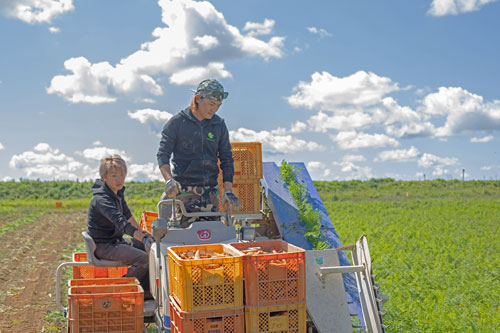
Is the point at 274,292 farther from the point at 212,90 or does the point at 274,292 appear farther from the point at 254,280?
the point at 212,90

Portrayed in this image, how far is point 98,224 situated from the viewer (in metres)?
4.96

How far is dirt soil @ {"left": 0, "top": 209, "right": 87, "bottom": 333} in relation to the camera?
6863mm

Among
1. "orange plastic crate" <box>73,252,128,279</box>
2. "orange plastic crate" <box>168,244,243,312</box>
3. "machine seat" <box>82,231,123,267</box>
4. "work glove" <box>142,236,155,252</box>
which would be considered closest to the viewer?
"orange plastic crate" <box>168,244,243,312</box>

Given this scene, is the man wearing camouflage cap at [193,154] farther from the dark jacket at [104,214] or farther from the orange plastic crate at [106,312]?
the orange plastic crate at [106,312]

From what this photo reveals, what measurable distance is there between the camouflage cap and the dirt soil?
3520mm

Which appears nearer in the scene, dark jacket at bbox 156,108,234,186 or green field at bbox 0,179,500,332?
dark jacket at bbox 156,108,234,186

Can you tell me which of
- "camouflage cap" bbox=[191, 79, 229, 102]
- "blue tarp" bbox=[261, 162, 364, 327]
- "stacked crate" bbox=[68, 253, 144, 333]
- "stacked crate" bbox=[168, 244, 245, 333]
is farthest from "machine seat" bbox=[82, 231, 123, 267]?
"blue tarp" bbox=[261, 162, 364, 327]

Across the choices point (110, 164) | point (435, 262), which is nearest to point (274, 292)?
point (110, 164)

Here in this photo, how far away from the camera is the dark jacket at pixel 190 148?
5461 millimetres

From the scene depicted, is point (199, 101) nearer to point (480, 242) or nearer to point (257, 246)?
point (257, 246)

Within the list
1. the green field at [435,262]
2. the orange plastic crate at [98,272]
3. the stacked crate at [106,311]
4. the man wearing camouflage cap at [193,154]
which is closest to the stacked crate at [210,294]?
the stacked crate at [106,311]

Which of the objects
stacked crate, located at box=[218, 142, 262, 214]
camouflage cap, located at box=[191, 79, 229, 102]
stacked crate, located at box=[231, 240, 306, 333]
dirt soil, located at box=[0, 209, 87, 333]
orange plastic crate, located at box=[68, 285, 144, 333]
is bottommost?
dirt soil, located at box=[0, 209, 87, 333]

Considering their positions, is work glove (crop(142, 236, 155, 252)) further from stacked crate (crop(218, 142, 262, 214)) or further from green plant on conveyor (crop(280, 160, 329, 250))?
green plant on conveyor (crop(280, 160, 329, 250))

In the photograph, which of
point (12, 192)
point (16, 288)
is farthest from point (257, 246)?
point (12, 192)
